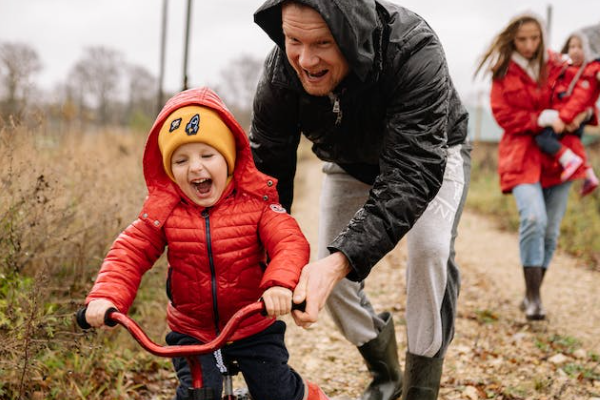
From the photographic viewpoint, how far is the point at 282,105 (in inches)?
109

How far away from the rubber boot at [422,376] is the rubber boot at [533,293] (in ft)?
7.72

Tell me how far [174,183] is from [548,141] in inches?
139

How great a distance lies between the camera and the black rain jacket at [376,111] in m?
2.26

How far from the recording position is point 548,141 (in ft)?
16.5

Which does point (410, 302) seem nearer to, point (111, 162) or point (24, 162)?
point (24, 162)

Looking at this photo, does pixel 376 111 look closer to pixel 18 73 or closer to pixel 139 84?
pixel 18 73

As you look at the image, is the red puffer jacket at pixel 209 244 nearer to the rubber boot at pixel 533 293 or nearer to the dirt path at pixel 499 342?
the dirt path at pixel 499 342

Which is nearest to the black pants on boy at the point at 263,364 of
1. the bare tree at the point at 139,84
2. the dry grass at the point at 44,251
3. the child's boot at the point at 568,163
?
the dry grass at the point at 44,251

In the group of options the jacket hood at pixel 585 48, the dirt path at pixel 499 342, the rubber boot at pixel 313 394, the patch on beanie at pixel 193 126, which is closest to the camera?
the patch on beanie at pixel 193 126

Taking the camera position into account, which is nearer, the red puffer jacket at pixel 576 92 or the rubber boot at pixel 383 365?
the rubber boot at pixel 383 365

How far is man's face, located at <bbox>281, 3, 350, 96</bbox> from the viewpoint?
87.0 inches

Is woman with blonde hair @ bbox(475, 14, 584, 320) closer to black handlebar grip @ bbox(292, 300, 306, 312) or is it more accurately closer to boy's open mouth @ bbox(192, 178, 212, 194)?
boy's open mouth @ bbox(192, 178, 212, 194)

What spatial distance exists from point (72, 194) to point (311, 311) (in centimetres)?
339

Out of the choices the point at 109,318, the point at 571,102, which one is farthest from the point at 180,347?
the point at 571,102
